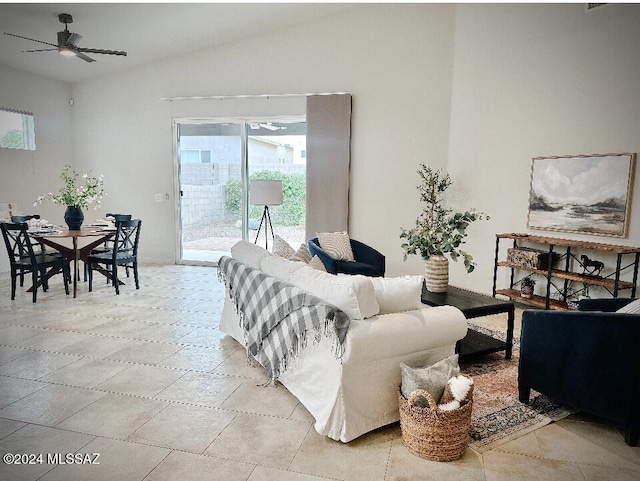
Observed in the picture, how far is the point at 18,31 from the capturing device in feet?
16.8

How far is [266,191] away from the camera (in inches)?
237

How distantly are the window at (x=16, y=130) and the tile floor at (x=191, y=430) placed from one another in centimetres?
373

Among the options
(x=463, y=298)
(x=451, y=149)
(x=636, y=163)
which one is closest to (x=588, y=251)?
(x=636, y=163)

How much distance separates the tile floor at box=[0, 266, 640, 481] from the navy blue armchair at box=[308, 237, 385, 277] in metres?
1.71

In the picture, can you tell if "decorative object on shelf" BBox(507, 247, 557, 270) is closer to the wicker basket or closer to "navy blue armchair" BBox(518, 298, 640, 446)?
"navy blue armchair" BBox(518, 298, 640, 446)

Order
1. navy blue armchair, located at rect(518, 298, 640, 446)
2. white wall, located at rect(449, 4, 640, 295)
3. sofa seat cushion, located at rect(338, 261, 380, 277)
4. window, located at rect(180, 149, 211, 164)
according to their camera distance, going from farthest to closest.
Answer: window, located at rect(180, 149, 211, 164), sofa seat cushion, located at rect(338, 261, 380, 277), white wall, located at rect(449, 4, 640, 295), navy blue armchair, located at rect(518, 298, 640, 446)

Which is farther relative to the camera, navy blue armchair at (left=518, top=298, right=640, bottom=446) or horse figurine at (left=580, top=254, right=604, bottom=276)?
horse figurine at (left=580, top=254, right=604, bottom=276)

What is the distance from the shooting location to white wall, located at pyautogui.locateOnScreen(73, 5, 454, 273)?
6094 mm

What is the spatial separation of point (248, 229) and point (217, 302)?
2.29 metres

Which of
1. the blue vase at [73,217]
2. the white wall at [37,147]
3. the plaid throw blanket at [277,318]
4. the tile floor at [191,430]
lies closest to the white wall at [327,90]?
the white wall at [37,147]

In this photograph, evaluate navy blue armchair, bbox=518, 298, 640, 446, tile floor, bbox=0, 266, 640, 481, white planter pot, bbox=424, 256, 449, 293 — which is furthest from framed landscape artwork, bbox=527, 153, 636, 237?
tile floor, bbox=0, 266, 640, 481

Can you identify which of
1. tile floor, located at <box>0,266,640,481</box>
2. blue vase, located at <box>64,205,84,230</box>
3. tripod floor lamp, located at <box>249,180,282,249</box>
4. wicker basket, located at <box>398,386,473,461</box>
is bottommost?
tile floor, located at <box>0,266,640,481</box>

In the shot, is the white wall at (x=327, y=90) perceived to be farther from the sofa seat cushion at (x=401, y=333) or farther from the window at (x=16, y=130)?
the sofa seat cushion at (x=401, y=333)

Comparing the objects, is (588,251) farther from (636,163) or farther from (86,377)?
(86,377)
